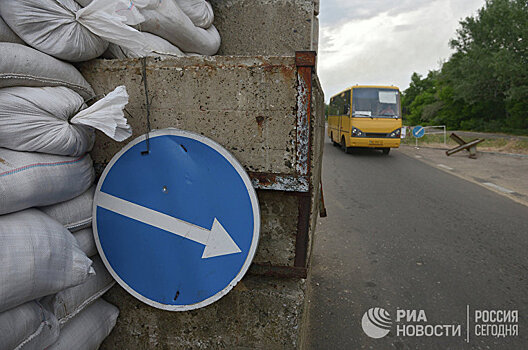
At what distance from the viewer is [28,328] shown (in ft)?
3.55

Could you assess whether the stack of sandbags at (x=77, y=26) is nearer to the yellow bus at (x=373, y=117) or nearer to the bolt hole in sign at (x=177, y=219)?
the bolt hole in sign at (x=177, y=219)

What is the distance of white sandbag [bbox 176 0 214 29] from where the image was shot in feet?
6.65

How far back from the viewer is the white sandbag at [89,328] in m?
1.29

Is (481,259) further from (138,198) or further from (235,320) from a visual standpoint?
(138,198)

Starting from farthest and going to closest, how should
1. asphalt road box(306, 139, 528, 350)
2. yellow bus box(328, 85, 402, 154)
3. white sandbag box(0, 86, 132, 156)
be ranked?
1. yellow bus box(328, 85, 402, 154)
2. asphalt road box(306, 139, 528, 350)
3. white sandbag box(0, 86, 132, 156)

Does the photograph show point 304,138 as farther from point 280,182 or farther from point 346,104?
point 346,104

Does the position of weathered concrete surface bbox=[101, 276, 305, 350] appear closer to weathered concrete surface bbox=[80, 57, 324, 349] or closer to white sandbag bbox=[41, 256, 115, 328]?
weathered concrete surface bbox=[80, 57, 324, 349]

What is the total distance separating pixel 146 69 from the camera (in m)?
1.40

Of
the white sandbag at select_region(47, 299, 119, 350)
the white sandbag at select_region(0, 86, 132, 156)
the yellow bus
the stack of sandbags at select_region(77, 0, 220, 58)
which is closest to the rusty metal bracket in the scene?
the white sandbag at select_region(0, 86, 132, 156)

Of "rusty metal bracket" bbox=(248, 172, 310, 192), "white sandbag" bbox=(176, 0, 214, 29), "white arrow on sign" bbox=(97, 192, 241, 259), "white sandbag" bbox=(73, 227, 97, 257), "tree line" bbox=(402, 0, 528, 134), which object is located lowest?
"white sandbag" bbox=(73, 227, 97, 257)

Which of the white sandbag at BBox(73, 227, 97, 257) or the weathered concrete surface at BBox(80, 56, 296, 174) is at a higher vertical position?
the weathered concrete surface at BBox(80, 56, 296, 174)

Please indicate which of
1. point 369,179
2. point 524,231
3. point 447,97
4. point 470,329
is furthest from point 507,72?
point 470,329

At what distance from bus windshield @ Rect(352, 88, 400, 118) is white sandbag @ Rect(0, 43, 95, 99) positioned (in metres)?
11.3

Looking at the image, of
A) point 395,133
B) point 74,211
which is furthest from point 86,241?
point 395,133
